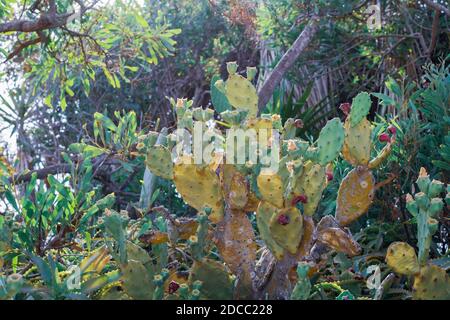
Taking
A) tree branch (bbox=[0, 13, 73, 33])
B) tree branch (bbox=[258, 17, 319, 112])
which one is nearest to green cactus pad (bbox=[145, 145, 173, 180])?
tree branch (bbox=[0, 13, 73, 33])

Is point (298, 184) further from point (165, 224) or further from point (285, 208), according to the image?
point (165, 224)

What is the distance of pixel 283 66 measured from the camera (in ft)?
12.6

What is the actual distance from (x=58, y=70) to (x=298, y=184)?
2.42 metres

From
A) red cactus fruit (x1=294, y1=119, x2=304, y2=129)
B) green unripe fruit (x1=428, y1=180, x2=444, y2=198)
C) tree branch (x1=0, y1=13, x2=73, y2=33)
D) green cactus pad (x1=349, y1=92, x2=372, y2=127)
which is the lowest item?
green unripe fruit (x1=428, y1=180, x2=444, y2=198)

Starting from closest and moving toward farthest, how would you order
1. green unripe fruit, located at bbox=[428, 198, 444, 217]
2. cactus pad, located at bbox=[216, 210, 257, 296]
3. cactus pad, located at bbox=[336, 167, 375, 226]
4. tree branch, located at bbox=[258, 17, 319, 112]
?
green unripe fruit, located at bbox=[428, 198, 444, 217] < cactus pad, located at bbox=[216, 210, 257, 296] < cactus pad, located at bbox=[336, 167, 375, 226] < tree branch, located at bbox=[258, 17, 319, 112]

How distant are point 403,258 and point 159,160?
2.07 ft

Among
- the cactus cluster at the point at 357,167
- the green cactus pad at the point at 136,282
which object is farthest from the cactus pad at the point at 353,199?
the green cactus pad at the point at 136,282

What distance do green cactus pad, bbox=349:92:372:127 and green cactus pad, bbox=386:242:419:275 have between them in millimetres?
510

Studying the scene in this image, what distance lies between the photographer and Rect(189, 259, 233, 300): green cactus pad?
1.64 m

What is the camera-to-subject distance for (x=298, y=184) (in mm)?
1701

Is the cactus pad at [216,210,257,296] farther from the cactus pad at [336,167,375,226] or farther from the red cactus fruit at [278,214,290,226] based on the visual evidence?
the cactus pad at [336,167,375,226]

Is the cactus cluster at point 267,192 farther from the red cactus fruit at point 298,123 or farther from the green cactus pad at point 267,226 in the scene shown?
the red cactus fruit at point 298,123

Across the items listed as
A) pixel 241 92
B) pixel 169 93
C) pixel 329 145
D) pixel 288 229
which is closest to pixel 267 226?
pixel 288 229

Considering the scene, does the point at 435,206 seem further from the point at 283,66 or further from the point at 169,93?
the point at 169,93
